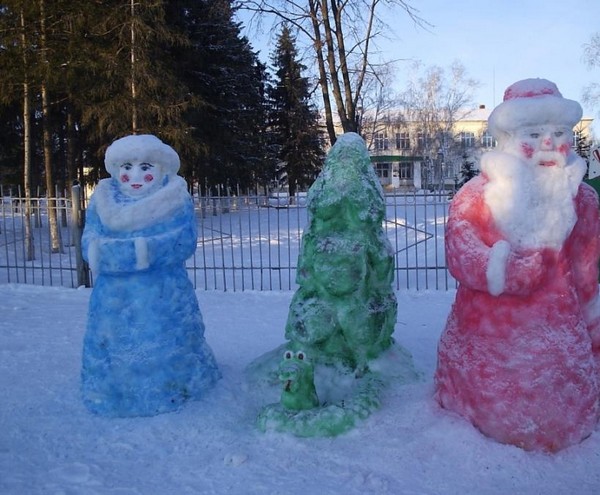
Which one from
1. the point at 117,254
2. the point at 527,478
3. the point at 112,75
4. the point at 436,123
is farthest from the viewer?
the point at 436,123

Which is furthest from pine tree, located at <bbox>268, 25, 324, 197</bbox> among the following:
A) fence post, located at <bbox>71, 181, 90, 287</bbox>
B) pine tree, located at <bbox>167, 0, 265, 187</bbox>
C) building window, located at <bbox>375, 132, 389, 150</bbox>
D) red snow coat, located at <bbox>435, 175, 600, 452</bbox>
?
red snow coat, located at <bbox>435, 175, 600, 452</bbox>

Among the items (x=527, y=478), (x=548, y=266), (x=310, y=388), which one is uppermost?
(x=548, y=266)

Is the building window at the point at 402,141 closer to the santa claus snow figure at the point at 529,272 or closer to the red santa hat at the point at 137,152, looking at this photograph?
the red santa hat at the point at 137,152

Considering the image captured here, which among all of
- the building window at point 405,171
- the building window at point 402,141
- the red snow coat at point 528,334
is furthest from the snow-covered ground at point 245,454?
the building window at point 405,171

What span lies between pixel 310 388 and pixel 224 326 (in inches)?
129

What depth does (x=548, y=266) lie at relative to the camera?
10.8 feet

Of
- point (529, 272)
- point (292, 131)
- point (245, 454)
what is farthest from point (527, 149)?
point (292, 131)

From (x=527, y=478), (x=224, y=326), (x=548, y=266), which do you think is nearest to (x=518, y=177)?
(x=548, y=266)

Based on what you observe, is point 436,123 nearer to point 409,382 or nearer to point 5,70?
point 5,70

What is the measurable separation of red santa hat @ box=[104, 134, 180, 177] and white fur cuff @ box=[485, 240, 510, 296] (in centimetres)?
252

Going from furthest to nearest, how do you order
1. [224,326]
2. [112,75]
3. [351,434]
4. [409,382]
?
[112,75], [224,326], [409,382], [351,434]

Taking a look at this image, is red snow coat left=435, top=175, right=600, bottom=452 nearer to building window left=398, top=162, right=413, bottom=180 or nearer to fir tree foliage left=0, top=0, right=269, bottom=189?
fir tree foliage left=0, top=0, right=269, bottom=189

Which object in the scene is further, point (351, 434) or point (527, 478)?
point (351, 434)

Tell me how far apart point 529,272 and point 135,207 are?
271 cm
